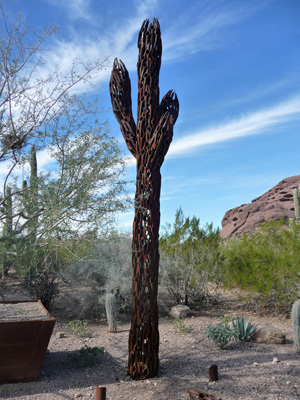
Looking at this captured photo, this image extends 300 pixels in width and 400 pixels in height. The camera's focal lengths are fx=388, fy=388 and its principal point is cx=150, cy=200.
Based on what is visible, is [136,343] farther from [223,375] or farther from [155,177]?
[155,177]

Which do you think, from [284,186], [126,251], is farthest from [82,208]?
[284,186]

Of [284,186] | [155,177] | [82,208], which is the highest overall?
[284,186]

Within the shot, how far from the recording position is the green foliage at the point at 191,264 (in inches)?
357

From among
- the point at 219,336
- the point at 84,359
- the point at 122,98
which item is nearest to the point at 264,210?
the point at 219,336

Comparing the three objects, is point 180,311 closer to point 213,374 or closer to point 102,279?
point 102,279

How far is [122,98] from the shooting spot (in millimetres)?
5262

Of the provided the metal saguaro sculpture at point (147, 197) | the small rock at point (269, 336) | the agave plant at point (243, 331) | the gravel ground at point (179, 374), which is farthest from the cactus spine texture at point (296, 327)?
the metal saguaro sculpture at point (147, 197)

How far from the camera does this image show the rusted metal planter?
14.7ft

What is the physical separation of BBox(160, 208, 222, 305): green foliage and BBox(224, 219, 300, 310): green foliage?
1.43ft

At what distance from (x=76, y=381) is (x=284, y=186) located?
35819 mm

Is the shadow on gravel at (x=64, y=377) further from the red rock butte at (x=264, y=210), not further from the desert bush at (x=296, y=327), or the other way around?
the red rock butte at (x=264, y=210)

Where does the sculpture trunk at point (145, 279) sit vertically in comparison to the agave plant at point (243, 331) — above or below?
above

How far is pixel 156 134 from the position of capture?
477 centimetres

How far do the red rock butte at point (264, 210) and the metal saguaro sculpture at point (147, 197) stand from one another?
1073 inches
